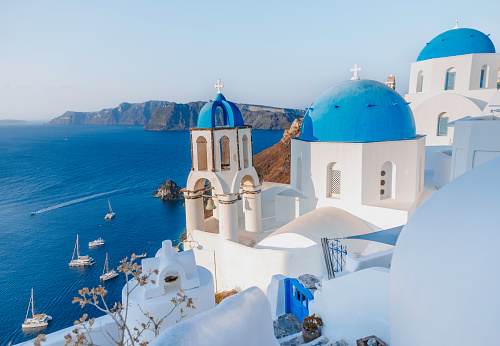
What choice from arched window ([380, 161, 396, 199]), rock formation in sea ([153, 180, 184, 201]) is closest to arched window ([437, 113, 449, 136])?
arched window ([380, 161, 396, 199])

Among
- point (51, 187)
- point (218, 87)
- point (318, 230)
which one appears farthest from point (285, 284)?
point (51, 187)

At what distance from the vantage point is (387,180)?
1237 cm

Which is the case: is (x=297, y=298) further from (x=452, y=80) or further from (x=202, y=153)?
(x=452, y=80)

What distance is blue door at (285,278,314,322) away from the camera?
6.91 meters

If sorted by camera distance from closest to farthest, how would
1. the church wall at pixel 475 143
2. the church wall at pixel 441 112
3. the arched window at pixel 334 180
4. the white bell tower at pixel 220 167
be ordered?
the church wall at pixel 475 143, the white bell tower at pixel 220 167, the arched window at pixel 334 180, the church wall at pixel 441 112

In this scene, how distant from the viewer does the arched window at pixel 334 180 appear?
12.5 metres

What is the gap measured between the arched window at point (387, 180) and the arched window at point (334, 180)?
1577mm

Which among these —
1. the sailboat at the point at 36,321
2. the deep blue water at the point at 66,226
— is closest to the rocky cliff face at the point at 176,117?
the deep blue water at the point at 66,226

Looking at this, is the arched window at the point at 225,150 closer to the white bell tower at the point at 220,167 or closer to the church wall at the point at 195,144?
the white bell tower at the point at 220,167

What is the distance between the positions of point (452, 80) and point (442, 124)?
2706mm

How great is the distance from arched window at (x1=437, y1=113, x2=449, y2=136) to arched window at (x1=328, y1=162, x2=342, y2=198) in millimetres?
11217

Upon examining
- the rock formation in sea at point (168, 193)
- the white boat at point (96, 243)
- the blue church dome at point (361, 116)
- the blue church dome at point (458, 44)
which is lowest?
the white boat at point (96, 243)

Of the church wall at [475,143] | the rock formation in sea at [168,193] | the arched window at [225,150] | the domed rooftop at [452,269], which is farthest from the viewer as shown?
the rock formation in sea at [168,193]

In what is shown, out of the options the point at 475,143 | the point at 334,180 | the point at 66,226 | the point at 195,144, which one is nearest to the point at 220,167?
the point at 195,144
